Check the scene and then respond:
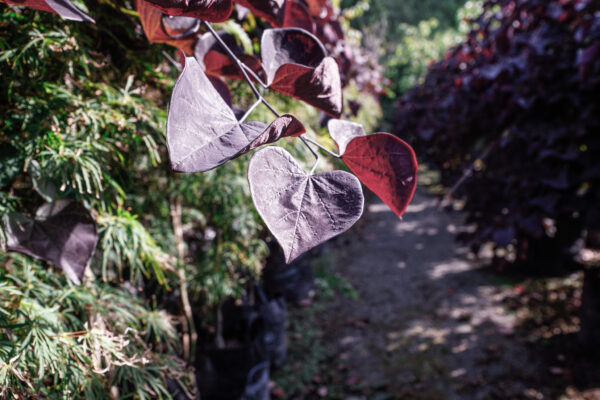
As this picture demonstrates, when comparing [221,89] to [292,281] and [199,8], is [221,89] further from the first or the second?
[292,281]

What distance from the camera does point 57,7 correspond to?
313 mm

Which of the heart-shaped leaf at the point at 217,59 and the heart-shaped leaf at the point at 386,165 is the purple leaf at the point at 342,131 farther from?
the heart-shaped leaf at the point at 217,59

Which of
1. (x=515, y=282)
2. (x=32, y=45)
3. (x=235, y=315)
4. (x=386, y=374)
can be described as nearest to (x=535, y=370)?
(x=386, y=374)

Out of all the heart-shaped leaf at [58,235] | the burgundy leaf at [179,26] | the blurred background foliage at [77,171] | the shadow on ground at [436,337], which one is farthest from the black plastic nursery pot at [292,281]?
the burgundy leaf at [179,26]

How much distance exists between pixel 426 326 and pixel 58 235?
308 centimetres

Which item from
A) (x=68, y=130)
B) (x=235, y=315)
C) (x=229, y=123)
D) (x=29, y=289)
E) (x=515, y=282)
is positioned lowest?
(x=515, y=282)

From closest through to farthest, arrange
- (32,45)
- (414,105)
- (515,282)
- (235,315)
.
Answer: (32,45)
(235,315)
(515,282)
(414,105)

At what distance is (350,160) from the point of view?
13.2 inches

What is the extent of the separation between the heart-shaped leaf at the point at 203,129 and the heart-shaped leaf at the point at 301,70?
0.29 ft

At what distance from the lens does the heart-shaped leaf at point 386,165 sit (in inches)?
12.1

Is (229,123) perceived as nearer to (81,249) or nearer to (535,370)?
(81,249)

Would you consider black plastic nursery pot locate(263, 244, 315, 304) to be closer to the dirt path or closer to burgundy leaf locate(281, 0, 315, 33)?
the dirt path

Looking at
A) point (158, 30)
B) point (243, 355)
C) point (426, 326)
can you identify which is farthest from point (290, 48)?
point (426, 326)

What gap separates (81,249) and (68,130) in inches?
8.9
